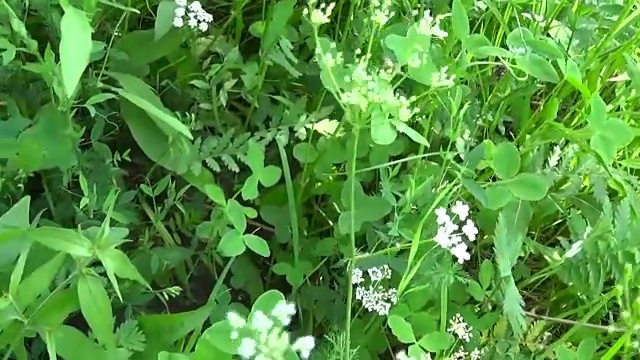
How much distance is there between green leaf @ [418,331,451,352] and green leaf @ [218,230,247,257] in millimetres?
221

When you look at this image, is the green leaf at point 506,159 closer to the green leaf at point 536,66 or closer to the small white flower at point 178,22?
the green leaf at point 536,66

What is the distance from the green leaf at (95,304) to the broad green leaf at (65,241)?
5 centimetres

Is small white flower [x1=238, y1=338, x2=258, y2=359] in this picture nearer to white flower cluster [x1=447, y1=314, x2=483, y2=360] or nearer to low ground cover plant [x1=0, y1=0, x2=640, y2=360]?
low ground cover plant [x1=0, y1=0, x2=640, y2=360]

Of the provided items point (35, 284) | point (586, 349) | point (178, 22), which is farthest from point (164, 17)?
point (586, 349)

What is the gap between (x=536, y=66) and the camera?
3.20 ft

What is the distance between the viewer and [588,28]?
1.07m

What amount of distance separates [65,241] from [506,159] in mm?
504

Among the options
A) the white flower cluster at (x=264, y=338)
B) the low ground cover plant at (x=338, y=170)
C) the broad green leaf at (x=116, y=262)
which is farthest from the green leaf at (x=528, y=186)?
the broad green leaf at (x=116, y=262)

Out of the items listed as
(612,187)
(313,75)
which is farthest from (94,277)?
(612,187)

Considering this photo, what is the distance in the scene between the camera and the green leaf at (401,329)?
928mm

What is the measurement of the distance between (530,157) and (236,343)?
0.47m

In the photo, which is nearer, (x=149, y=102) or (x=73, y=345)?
(x=73, y=345)

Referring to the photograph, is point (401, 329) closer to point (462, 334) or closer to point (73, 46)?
point (462, 334)

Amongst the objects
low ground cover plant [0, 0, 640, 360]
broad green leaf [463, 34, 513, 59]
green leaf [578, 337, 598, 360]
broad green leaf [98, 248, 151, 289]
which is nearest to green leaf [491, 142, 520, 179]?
low ground cover plant [0, 0, 640, 360]
